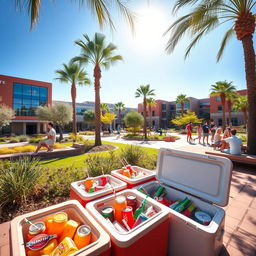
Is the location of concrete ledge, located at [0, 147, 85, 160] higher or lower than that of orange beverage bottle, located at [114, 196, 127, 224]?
lower

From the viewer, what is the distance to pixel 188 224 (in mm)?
1497

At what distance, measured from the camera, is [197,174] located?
2.06 meters

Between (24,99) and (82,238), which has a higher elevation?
(24,99)

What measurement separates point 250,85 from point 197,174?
6.19m

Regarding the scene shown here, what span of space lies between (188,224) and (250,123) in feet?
21.5

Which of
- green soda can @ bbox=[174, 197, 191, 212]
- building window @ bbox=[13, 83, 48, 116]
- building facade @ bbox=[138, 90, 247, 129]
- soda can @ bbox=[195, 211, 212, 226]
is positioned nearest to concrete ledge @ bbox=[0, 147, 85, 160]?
green soda can @ bbox=[174, 197, 191, 212]

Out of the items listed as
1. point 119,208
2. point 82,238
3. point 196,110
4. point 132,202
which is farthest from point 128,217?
point 196,110

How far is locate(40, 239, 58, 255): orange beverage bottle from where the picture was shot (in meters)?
1.15

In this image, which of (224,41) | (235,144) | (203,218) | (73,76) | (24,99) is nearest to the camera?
(203,218)

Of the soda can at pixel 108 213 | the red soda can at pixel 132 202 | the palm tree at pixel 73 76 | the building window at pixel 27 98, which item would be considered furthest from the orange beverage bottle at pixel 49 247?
the building window at pixel 27 98

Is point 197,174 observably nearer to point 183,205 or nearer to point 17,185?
point 183,205

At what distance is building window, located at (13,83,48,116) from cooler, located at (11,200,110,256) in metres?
35.0

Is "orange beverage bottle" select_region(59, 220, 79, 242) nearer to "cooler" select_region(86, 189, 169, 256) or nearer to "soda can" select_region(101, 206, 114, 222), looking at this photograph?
"cooler" select_region(86, 189, 169, 256)

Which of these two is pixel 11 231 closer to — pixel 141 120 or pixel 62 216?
pixel 62 216
